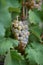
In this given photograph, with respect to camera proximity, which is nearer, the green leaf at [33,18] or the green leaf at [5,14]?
the green leaf at [5,14]

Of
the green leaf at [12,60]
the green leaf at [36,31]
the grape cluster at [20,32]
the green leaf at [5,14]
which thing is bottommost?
the green leaf at [12,60]

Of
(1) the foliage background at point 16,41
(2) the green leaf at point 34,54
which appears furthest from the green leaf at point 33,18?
(2) the green leaf at point 34,54

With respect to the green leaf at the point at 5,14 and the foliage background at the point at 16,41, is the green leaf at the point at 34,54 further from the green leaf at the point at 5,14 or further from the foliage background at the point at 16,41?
the green leaf at the point at 5,14

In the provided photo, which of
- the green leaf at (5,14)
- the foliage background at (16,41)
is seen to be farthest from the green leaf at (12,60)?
the green leaf at (5,14)

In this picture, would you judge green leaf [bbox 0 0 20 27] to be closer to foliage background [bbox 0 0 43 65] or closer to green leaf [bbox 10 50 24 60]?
foliage background [bbox 0 0 43 65]

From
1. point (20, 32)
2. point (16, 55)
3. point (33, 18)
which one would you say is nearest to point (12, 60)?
point (16, 55)

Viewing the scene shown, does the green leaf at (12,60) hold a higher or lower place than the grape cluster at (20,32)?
lower

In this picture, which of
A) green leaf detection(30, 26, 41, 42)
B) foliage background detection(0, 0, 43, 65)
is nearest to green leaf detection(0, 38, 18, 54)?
foliage background detection(0, 0, 43, 65)

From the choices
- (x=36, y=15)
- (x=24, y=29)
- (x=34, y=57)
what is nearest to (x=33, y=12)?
(x=36, y=15)
